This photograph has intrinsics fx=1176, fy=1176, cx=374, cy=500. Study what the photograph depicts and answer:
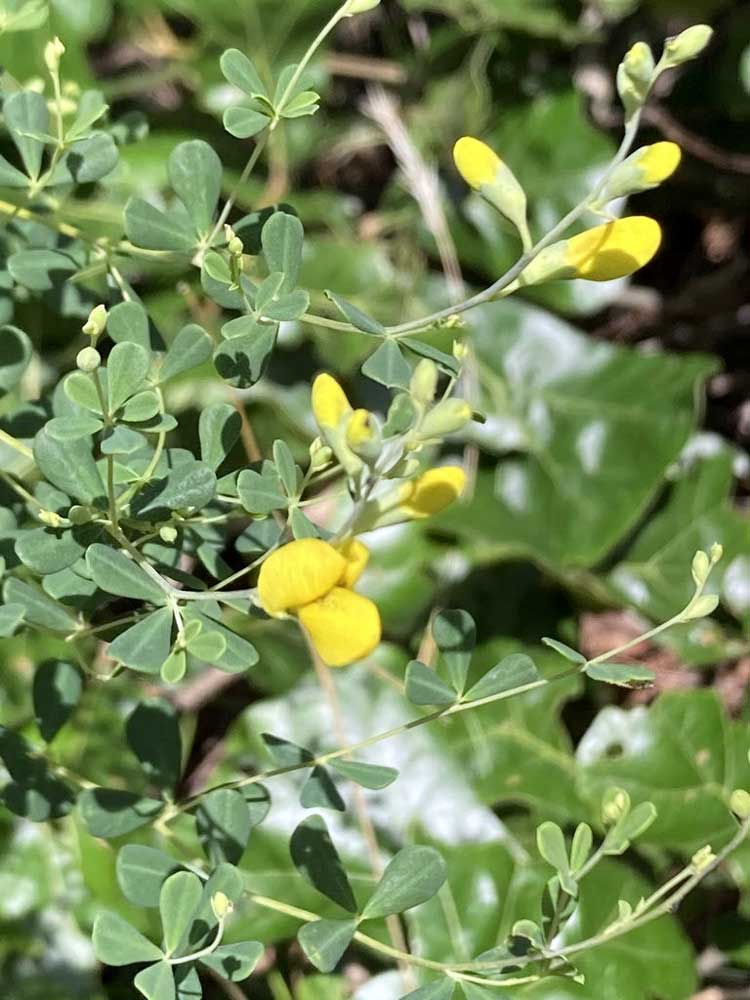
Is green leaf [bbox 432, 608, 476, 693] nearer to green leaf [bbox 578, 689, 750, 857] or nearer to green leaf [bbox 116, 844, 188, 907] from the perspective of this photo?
green leaf [bbox 116, 844, 188, 907]

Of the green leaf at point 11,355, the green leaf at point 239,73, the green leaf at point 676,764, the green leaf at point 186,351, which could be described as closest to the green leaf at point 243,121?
the green leaf at point 239,73

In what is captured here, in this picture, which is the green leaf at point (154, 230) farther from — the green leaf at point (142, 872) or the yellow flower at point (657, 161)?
the green leaf at point (142, 872)

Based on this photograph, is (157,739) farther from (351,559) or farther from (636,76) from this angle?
(636,76)

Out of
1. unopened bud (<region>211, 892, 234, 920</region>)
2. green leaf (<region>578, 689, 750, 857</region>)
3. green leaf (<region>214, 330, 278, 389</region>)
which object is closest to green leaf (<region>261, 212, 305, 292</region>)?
green leaf (<region>214, 330, 278, 389</region>)

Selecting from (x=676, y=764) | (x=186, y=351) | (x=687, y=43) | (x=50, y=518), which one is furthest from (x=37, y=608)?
(x=676, y=764)

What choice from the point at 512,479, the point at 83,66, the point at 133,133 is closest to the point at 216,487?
the point at 133,133

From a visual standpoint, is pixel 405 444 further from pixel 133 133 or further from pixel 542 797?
pixel 542 797
